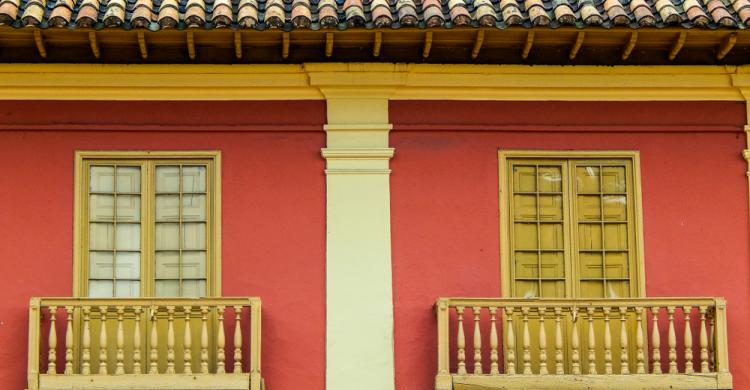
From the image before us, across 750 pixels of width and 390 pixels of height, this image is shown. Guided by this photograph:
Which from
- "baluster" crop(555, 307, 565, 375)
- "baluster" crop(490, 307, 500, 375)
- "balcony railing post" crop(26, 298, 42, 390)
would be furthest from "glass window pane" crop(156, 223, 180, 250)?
"baluster" crop(555, 307, 565, 375)

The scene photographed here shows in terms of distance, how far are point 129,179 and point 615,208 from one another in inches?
178

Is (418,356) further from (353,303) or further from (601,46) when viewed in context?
(601,46)

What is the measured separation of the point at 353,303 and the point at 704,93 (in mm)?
3844

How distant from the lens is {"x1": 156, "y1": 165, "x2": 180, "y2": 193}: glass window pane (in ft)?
48.2

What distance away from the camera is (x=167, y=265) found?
1458 centimetres

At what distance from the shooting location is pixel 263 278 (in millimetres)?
14500

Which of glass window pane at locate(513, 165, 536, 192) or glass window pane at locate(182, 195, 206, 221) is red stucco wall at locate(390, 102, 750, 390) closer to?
glass window pane at locate(513, 165, 536, 192)

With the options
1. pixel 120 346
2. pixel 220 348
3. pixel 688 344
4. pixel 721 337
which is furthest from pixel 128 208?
pixel 721 337

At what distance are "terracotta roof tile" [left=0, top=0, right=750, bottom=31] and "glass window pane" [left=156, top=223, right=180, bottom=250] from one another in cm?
203

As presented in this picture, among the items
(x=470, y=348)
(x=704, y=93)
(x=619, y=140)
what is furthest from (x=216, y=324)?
(x=704, y=93)

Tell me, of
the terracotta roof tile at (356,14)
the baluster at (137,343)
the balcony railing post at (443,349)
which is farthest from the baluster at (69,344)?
the balcony railing post at (443,349)

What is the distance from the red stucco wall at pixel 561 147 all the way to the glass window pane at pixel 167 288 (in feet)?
6.54

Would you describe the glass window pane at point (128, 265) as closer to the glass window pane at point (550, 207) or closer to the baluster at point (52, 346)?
the baluster at point (52, 346)

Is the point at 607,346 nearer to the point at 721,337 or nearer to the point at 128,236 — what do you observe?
the point at 721,337
